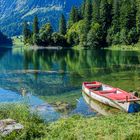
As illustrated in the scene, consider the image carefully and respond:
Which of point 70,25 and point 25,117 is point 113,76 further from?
point 70,25

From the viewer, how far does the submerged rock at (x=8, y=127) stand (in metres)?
18.8

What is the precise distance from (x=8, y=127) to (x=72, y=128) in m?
4.29

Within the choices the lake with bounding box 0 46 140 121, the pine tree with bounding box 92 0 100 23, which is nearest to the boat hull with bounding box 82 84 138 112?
the lake with bounding box 0 46 140 121

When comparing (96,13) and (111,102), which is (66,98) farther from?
(96,13)

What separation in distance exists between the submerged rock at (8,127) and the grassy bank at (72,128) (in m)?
0.24

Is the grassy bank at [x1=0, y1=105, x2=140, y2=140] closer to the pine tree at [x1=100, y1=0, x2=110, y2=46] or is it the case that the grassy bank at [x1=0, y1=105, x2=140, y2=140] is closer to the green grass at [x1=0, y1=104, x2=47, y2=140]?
the green grass at [x1=0, y1=104, x2=47, y2=140]

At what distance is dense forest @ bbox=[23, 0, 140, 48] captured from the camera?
5463 inches

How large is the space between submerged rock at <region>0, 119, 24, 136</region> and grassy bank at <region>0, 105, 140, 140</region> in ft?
0.80

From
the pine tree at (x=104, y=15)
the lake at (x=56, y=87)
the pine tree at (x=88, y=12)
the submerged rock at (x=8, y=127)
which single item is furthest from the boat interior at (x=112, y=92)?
the pine tree at (x=88, y=12)

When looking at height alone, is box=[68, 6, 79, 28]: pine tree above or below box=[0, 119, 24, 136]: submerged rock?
above

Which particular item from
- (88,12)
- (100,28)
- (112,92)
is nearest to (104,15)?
(100,28)

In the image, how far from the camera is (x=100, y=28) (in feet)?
496

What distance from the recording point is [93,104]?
37000 mm

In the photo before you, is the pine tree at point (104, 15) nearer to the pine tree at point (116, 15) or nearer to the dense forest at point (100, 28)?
the dense forest at point (100, 28)
